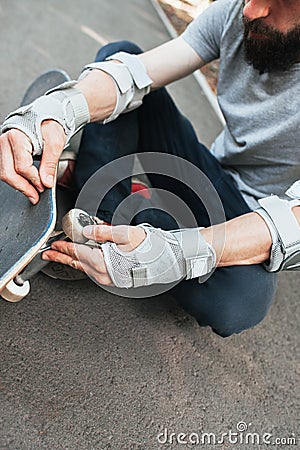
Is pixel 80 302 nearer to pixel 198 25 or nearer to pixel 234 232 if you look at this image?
pixel 234 232

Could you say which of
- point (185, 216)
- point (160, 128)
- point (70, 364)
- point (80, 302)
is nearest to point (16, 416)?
point (70, 364)

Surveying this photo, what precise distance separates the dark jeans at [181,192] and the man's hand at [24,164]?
0.68 ft

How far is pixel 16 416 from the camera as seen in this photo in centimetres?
86

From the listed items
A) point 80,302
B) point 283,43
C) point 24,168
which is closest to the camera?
point 24,168

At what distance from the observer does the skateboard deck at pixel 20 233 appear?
77 centimetres

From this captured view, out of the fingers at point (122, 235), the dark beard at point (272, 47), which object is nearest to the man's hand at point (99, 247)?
the fingers at point (122, 235)

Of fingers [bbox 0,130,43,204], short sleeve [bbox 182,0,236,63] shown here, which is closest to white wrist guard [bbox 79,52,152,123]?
short sleeve [bbox 182,0,236,63]

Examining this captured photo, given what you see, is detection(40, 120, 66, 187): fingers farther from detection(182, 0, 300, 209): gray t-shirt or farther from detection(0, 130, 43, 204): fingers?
detection(182, 0, 300, 209): gray t-shirt

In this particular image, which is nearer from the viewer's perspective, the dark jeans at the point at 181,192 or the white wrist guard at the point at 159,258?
the white wrist guard at the point at 159,258

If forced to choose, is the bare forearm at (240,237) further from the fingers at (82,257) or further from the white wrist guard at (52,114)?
the white wrist guard at (52,114)

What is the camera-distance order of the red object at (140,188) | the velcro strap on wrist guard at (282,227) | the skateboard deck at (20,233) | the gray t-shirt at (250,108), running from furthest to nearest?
the red object at (140,188)
the gray t-shirt at (250,108)
the velcro strap on wrist guard at (282,227)
the skateboard deck at (20,233)

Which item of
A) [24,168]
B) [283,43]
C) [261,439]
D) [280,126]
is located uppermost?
[24,168]

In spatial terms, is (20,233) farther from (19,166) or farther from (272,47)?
(272,47)

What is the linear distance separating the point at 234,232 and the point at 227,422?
0.34 meters
